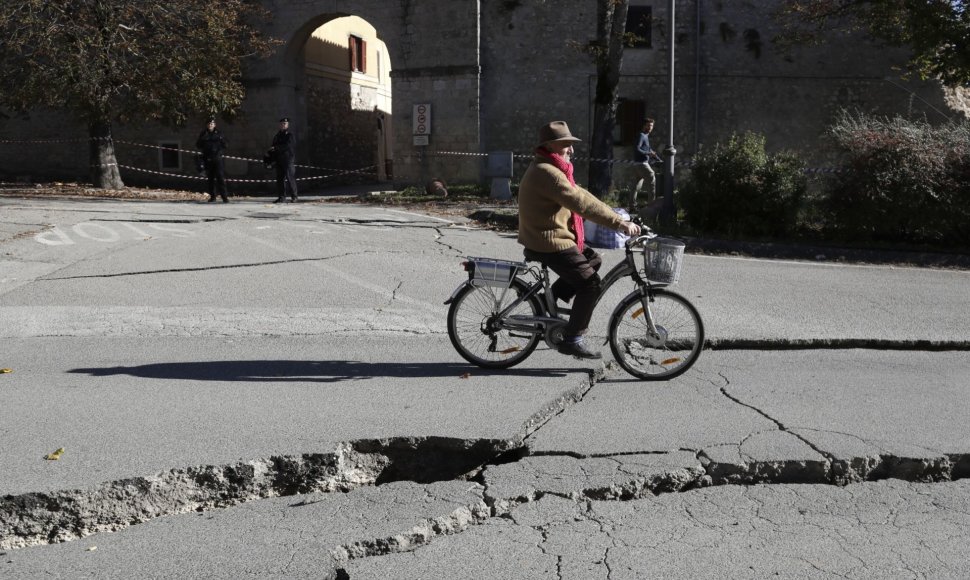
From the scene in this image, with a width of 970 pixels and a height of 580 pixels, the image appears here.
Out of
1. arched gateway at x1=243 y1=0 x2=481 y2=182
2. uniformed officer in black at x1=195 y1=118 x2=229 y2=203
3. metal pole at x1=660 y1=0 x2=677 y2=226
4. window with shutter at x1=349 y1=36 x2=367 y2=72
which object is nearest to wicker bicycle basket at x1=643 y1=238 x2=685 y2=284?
metal pole at x1=660 y1=0 x2=677 y2=226

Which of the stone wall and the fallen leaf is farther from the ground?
the stone wall

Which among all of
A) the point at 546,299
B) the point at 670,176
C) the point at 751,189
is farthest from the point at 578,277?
the point at 670,176

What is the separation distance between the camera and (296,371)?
6.61 m

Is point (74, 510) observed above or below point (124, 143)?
below

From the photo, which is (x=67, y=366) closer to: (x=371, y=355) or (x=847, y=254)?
(x=371, y=355)

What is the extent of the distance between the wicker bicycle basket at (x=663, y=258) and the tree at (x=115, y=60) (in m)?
19.2

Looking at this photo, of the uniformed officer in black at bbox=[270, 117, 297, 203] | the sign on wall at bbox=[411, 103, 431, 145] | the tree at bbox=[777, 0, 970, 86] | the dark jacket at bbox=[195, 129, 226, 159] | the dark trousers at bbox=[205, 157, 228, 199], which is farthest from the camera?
the sign on wall at bbox=[411, 103, 431, 145]

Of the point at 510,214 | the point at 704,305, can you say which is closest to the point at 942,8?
the point at 510,214

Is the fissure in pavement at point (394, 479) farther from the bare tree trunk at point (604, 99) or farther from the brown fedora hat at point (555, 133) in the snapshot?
the bare tree trunk at point (604, 99)

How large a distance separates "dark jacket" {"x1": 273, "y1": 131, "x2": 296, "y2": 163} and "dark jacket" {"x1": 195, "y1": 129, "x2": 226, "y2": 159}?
1198mm

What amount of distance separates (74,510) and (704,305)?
675cm

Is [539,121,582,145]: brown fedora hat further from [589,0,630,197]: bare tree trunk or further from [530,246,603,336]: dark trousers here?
[589,0,630,197]: bare tree trunk

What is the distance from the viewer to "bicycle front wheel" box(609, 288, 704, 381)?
21.3 ft

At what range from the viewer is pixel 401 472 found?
190 inches
